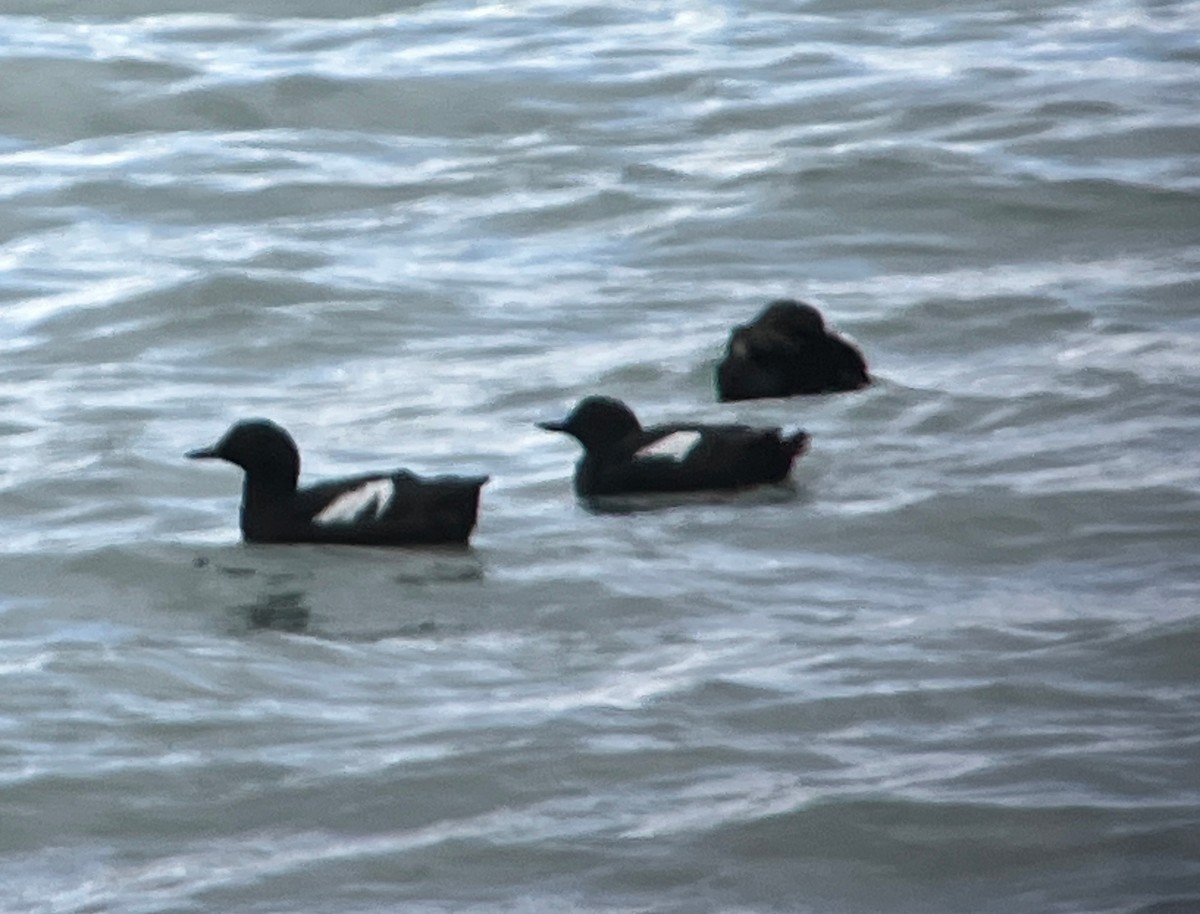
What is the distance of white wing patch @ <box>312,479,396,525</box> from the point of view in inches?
402

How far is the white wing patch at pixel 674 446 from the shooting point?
10.8 meters

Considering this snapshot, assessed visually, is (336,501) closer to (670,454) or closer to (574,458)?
(670,454)

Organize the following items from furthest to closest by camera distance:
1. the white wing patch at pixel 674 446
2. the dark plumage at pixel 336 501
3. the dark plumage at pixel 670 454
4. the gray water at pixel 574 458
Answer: the white wing patch at pixel 674 446, the dark plumage at pixel 670 454, the dark plumage at pixel 336 501, the gray water at pixel 574 458

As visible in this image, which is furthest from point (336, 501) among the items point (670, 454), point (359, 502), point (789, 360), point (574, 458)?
A: point (789, 360)

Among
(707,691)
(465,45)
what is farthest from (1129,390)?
(465,45)

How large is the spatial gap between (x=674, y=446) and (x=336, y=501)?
1.24m

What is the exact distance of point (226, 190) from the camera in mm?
16500

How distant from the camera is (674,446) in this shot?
10.9 meters

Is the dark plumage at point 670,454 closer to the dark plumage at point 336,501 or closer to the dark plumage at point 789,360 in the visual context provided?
the dark plumage at point 336,501

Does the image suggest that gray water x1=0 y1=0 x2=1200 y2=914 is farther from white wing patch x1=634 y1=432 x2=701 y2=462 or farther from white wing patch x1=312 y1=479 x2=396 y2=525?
white wing patch x1=634 y1=432 x2=701 y2=462

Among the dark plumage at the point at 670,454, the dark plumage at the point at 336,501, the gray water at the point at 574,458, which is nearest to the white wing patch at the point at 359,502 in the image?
the dark plumage at the point at 336,501

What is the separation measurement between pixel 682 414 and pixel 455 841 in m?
4.75

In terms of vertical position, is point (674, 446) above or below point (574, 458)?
above

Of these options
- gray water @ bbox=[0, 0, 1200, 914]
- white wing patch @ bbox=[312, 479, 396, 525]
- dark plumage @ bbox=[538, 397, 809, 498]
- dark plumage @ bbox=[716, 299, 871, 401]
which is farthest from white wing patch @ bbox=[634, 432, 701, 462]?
dark plumage @ bbox=[716, 299, 871, 401]
